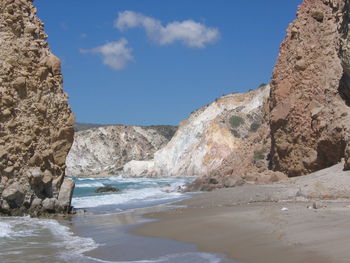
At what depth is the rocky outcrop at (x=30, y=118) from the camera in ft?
50.1

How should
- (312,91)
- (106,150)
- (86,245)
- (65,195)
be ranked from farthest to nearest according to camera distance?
(106,150) < (312,91) < (65,195) < (86,245)

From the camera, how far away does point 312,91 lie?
68.5 feet

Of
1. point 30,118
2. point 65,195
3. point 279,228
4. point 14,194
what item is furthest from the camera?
point 65,195

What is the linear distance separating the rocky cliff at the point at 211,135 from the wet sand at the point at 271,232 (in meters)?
46.4

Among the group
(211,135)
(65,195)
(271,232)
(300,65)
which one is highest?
(211,135)

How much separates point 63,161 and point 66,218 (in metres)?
2.44

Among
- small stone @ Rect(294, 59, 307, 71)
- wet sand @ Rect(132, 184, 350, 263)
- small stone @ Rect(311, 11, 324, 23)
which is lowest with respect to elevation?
wet sand @ Rect(132, 184, 350, 263)

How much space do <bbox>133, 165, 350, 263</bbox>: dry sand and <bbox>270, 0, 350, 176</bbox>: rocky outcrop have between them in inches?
128

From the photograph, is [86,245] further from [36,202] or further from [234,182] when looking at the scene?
[234,182]

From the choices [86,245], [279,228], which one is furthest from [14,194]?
[279,228]

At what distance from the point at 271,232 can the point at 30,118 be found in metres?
10.4

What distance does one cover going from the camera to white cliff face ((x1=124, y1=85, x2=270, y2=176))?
64.3 meters

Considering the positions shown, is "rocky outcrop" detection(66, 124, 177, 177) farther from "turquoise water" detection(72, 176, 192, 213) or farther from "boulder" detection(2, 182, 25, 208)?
"boulder" detection(2, 182, 25, 208)

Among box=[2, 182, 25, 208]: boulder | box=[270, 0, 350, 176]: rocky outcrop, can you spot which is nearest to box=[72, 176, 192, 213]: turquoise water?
box=[2, 182, 25, 208]: boulder
